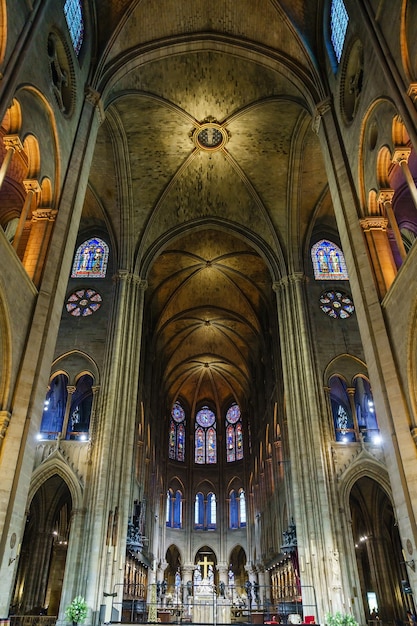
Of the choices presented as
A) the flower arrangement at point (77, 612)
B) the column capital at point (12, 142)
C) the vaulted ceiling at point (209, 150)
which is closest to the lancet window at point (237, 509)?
the vaulted ceiling at point (209, 150)

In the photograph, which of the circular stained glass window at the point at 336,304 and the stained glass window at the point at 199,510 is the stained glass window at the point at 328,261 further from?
the stained glass window at the point at 199,510

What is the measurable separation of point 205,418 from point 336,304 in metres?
25.0

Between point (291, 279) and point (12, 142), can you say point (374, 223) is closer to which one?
point (12, 142)

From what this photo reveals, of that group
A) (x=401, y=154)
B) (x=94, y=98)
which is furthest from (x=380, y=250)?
(x=94, y=98)

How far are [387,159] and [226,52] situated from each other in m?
10.7

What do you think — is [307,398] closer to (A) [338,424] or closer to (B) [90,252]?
(A) [338,424]

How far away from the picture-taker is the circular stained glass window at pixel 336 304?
2344 cm

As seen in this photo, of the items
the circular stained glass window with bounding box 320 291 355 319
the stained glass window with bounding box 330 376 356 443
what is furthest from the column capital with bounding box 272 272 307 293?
the stained glass window with bounding box 330 376 356 443

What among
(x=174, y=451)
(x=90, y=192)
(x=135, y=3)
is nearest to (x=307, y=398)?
(x=90, y=192)

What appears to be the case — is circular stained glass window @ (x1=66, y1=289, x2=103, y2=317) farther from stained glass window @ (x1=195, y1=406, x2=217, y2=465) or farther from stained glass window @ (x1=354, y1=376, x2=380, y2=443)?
stained glass window @ (x1=195, y1=406, x2=217, y2=465)

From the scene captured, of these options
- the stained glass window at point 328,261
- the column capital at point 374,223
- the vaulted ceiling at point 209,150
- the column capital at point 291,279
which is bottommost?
the column capital at point 374,223

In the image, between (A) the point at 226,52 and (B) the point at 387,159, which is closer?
(B) the point at 387,159

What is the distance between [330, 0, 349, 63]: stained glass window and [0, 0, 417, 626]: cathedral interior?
12cm

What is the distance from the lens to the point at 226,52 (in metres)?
19.8
